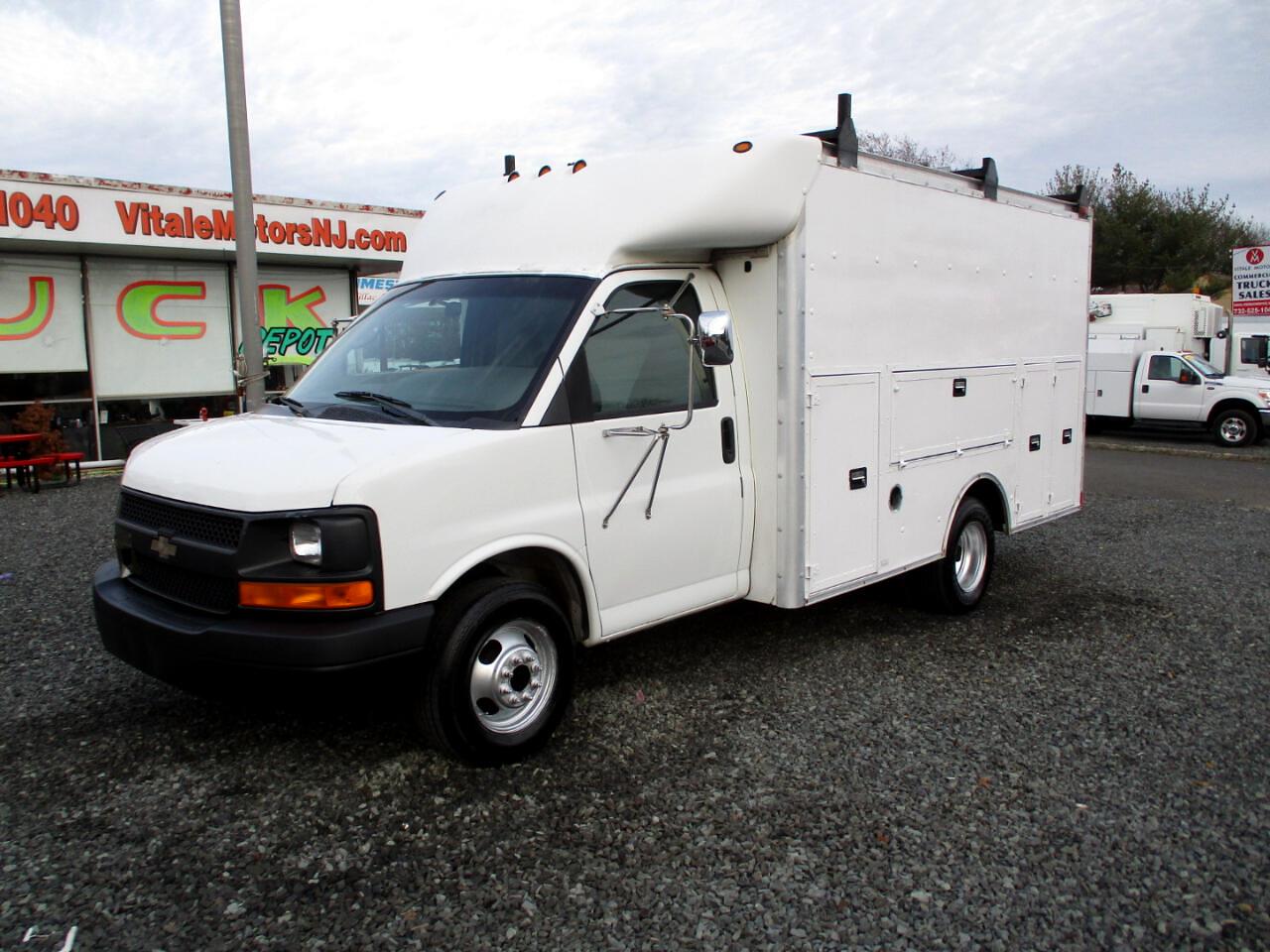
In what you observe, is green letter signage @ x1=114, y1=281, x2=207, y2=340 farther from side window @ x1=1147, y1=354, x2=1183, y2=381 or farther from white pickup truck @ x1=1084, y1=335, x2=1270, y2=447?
side window @ x1=1147, y1=354, x2=1183, y2=381

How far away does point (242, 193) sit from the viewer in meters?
9.27

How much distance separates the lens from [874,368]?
5.55m

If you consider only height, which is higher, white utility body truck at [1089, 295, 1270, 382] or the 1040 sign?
the 1040 sign

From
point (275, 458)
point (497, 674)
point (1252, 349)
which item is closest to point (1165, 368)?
point (1252, 349)

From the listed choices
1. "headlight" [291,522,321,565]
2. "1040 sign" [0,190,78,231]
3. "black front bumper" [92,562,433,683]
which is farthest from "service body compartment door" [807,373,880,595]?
"1040 sign" [0,190,78,231]

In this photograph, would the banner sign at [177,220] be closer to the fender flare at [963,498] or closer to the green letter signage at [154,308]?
the green letter signage at [154,308]

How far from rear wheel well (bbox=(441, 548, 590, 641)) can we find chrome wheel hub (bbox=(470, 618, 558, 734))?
9.2 inches

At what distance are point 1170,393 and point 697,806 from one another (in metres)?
19.2

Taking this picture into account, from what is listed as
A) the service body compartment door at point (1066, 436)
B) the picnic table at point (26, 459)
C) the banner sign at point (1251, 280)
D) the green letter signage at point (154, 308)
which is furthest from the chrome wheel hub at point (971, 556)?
the banner sign at point (1251, 280)

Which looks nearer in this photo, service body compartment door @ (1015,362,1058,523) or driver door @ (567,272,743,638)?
driver door @ (567,272,743,638)

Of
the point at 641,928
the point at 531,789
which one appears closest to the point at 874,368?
the point at 531,789

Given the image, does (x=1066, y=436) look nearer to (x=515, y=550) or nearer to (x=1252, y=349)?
(x=515, y=550)

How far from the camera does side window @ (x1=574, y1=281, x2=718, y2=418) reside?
4480mm

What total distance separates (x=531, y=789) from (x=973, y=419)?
12.8ft
